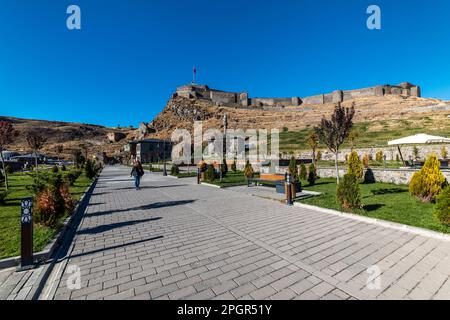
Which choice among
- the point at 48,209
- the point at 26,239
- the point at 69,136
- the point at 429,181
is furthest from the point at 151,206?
the point at 69,136

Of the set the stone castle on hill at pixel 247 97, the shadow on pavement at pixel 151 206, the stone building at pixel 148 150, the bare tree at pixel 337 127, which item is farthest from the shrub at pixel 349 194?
the stone castle on hill at pixel 247 97

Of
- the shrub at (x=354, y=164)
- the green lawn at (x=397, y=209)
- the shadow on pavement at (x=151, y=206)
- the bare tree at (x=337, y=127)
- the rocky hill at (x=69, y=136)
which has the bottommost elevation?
the shadow on pavement at (x=151, y=206)

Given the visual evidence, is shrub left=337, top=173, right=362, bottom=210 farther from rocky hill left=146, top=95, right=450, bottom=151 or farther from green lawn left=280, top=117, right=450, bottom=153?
rocky hill left=146, top=95, right=450, bottom=151

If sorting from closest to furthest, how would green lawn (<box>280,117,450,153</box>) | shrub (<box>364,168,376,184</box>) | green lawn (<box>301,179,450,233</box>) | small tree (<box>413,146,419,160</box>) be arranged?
green lawn (<box>301,179,450,233</box>)
shrub (<box>364,168,376,184</box>)
small tree (<box>413,146,419,160</box>)
green lawn (<box>280,117,450,153</box>)

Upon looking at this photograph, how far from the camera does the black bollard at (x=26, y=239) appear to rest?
347 centimetres

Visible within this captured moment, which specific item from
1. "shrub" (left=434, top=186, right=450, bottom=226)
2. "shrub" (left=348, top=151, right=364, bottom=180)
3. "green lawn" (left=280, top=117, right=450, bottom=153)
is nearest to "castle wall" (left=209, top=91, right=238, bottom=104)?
"green lawn" (left=280, top=117, right=450, bottom=153)

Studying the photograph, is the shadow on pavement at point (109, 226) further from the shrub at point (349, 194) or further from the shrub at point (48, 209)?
the shrub at point (349, 194)

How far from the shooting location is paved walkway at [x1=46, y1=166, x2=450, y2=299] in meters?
2.77

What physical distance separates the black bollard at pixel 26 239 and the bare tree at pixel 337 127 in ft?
34.0

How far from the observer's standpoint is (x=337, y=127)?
9.76m

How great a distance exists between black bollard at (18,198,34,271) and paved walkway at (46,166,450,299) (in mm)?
511

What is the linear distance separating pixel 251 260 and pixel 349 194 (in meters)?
4.64

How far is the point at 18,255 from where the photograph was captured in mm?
3725
